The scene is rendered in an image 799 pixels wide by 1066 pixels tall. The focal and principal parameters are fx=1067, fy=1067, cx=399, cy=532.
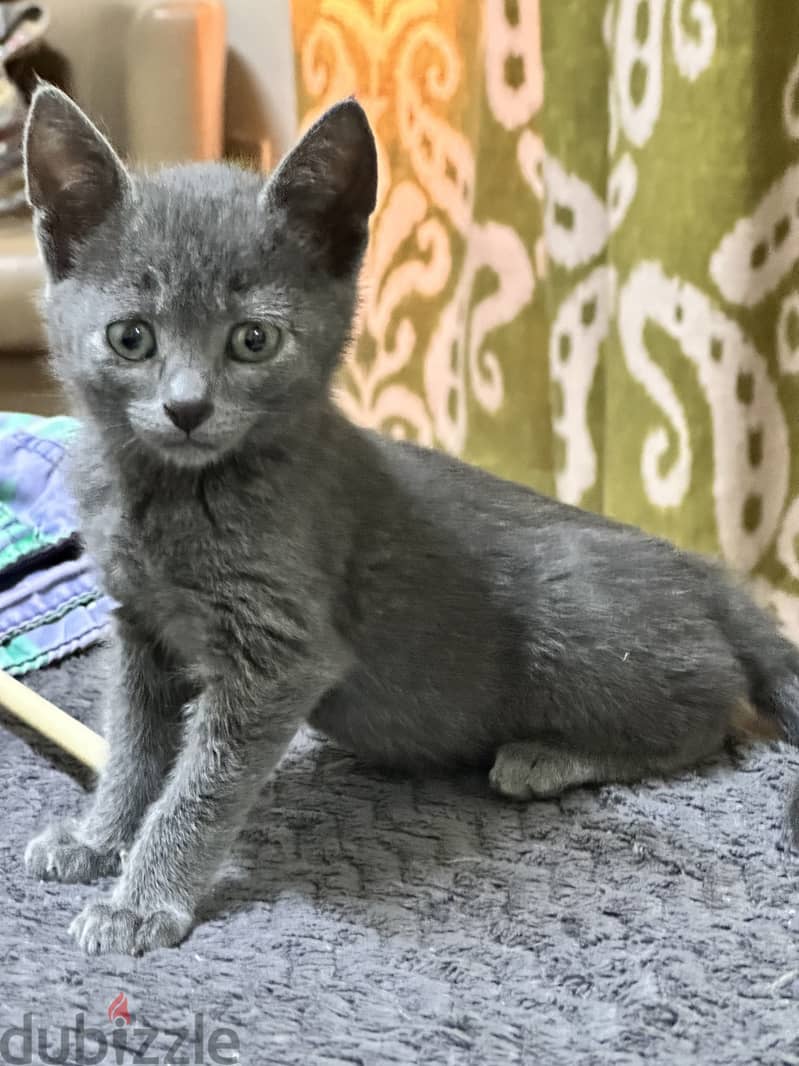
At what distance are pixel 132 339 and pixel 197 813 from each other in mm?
373

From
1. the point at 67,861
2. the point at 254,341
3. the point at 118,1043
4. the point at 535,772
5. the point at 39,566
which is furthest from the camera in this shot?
the point at 39,566

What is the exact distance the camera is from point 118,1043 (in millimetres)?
708

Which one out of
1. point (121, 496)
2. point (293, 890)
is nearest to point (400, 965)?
point (293, 890)

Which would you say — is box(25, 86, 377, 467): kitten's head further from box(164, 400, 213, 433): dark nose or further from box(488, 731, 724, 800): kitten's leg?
box(488, 731, 724, 800): kitten's leg

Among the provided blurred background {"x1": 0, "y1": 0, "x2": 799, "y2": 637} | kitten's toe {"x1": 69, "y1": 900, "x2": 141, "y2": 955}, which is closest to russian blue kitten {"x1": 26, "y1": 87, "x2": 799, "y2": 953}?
kitten's toe {"x1": 69, "y1": 900, "x2": 141, "y2": 955}

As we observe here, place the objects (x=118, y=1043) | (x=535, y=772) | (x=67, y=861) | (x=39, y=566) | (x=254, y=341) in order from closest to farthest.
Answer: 1. (x=118, y=1043)
2. (x=254, y=341)
3. (x=67, y=861)
4. (x=535, y=772)
5. (x=39, y=566)

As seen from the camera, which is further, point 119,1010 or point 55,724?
point 55,724

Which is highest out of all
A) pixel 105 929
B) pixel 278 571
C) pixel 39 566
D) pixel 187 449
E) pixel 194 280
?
pixel 194 280

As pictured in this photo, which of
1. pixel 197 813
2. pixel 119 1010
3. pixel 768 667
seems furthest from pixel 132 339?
pixel 768 667

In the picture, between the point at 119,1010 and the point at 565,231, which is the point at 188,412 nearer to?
the point at 119,1010

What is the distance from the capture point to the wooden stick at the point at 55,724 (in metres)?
1.04

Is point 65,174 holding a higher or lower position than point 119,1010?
higher

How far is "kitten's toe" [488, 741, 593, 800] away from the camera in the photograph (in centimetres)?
103

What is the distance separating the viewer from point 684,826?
0.99 meters
